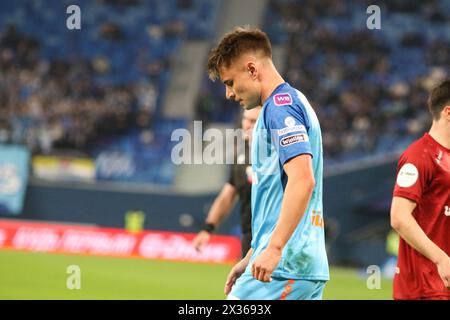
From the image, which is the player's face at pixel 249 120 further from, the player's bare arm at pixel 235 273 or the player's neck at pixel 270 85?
the player's neck at pixel 270 85

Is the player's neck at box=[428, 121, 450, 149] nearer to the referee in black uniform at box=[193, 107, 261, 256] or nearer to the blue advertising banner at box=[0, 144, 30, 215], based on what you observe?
the referee in black uniform at box=[193, 107, 261, 256]

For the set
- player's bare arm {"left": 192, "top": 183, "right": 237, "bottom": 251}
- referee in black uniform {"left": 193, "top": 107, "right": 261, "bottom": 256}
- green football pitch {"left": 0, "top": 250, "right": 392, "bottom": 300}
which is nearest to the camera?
referee in black uniform {"left": 193, "top": 107, "right": 261, "bottom": 256}

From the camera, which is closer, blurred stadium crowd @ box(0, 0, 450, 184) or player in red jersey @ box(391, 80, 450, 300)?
player in red jersey @ box(391, 80, 450, 300)

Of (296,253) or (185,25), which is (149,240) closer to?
(185,25)

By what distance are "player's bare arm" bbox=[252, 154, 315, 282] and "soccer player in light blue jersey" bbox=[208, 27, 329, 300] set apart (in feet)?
0.13

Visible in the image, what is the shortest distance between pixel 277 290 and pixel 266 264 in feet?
0.97

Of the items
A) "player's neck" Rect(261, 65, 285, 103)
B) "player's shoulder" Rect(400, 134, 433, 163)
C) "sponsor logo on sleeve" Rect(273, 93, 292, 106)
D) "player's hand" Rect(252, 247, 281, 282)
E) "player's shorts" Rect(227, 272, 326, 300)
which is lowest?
"player's shorts" Rect(227, 272, 326, 300)

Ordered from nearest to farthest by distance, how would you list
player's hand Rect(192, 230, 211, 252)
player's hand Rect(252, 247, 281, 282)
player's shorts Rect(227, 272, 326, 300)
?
player's hand Rect(252, 247, 281, 282)
player's shorts Rect(227, 272, 326, 300)
player's hand Rect(192, 230, 211, 252)

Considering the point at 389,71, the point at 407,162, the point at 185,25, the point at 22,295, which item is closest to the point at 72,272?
the point at 22,295

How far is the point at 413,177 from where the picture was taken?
5.27 metres

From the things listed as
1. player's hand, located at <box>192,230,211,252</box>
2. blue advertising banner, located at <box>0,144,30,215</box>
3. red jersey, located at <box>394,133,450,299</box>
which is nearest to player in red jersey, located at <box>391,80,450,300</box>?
red jersey, located at <box>394,133,450,299</box>

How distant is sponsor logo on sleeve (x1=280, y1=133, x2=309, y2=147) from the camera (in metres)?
4.34

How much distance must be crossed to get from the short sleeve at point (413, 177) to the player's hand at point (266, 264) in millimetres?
1311

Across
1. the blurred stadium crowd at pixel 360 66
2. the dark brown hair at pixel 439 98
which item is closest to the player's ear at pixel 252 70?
the dark brown hair at pixel 439 98
